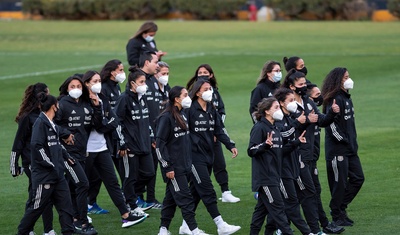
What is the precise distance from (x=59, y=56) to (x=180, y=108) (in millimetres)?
25800

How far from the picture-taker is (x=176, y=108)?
13.5m

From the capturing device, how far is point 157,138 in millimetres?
13414

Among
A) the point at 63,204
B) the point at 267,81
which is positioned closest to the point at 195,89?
the point at 267,81

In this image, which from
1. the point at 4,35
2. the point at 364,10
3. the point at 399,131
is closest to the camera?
the point at 399,131

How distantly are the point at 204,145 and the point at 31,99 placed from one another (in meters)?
2.46

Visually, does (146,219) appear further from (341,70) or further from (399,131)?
(399,131)

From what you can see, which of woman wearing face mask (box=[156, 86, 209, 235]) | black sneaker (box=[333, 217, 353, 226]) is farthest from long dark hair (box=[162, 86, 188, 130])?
black sneaker (box=[333, 217, 353, 226])

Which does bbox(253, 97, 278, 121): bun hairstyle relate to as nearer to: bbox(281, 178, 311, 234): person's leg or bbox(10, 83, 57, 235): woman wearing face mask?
bbox(281, 178, 311, 234): person's leg

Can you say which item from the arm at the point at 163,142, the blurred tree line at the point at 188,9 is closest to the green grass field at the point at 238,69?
the arm at the point at 163,142

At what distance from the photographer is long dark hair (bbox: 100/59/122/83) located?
1509cm

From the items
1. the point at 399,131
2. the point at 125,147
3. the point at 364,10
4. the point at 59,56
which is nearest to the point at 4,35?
the point at 59,56

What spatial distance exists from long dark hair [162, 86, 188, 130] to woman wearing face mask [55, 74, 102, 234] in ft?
4.00

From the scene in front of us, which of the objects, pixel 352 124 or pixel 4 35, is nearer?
pixel 352 124

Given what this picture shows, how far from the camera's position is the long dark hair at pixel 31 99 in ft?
43.9
